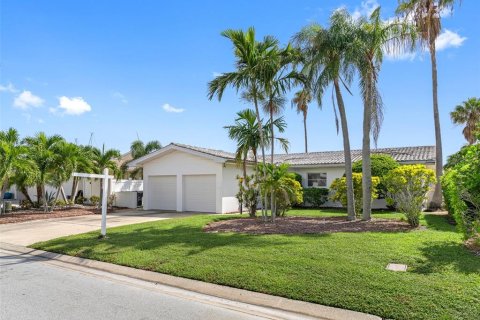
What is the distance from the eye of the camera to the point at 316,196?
19625mm

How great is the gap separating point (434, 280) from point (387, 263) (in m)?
1.02

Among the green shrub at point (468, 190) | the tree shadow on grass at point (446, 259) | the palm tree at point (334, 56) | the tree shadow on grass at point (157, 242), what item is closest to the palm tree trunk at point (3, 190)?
the tree shadow on grass at point (157, 242)

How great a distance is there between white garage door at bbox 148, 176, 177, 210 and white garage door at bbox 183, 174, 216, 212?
923 mm

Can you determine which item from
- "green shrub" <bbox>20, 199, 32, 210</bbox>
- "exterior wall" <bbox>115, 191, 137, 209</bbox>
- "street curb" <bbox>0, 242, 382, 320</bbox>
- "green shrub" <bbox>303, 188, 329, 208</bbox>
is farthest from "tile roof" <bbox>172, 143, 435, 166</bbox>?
"street curb" <bbox>0, 242, 382, 320</bbox>

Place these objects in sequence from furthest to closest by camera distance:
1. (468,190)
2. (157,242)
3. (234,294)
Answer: (157,242) → (468,190) → (234,294)

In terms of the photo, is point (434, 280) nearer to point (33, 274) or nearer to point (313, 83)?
point (33, 274)

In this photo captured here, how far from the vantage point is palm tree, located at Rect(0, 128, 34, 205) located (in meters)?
15.7

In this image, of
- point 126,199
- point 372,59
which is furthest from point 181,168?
point 372,59

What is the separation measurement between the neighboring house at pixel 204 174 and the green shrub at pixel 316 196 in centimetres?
86

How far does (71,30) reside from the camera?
11.0 metres

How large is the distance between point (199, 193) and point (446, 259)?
45.3 ft

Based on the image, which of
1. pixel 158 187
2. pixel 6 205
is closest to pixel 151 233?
pixel 158 187

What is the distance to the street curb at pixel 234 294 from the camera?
442cm

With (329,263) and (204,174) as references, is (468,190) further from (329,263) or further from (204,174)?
(204,174)
